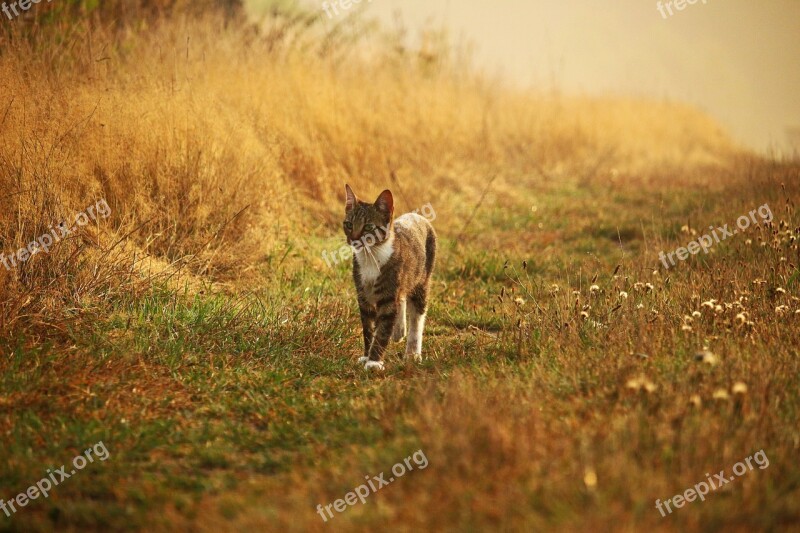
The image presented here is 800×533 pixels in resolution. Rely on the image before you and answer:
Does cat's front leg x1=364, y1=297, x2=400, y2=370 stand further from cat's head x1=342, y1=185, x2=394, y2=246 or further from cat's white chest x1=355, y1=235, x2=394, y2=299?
cat's head x1=342, y1=185, x2=394, y2=246

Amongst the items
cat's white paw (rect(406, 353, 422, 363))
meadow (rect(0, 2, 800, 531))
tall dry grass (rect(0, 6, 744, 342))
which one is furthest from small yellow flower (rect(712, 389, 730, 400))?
tall dry grass (rect(0, 6, 744, 342))

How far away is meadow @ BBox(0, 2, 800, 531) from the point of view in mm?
3195

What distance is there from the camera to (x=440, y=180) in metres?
10.3

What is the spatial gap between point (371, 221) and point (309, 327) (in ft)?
2.81

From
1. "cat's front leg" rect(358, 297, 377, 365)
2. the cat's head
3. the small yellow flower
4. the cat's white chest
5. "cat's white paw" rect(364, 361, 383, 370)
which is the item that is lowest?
"cat's white paw" rect(364, 361, 383, 370)

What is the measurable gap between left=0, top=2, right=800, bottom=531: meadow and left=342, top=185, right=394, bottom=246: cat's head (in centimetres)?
76

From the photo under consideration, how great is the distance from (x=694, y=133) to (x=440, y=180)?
34.3 feet

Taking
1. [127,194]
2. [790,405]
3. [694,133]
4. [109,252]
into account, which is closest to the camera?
[790,405]

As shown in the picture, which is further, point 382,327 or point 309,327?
point 309,327

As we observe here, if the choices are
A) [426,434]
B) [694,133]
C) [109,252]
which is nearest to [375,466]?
[426,434]

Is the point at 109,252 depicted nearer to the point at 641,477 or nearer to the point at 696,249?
the point at 641,477

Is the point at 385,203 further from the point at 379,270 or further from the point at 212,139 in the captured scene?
the point at 212,139

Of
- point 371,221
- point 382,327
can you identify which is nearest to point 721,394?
point 382,327

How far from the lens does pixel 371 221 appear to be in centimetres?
532
